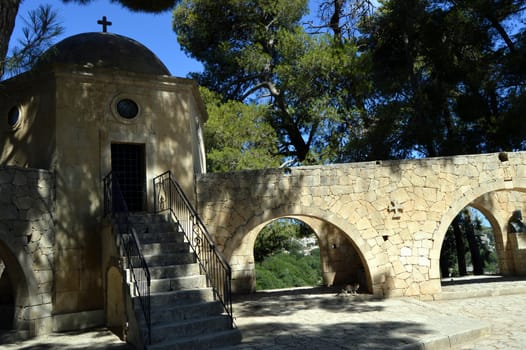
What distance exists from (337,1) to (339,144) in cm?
620

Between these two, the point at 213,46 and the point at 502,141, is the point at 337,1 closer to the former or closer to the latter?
the point at 213,46

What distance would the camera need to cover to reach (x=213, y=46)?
1873 cm

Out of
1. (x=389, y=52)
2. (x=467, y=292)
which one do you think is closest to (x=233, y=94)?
(x=389, y=52)

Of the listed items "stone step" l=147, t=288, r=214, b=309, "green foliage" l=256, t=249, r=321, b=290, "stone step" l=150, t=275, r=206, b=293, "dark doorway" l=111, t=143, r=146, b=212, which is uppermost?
"dark doorway" l=111, t=143, r=146, b=212

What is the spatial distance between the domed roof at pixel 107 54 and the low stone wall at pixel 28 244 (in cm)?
270

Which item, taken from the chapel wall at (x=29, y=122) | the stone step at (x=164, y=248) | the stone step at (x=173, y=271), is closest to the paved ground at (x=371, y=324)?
the stone step at (x=173, y=271)

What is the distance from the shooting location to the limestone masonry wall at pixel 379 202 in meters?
9.78

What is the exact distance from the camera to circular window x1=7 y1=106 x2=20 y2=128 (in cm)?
909

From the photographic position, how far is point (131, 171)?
9242mm

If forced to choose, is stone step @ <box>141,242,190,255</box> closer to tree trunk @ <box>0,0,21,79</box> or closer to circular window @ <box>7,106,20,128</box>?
tree trunk @ <box>0,0,21,79</box>

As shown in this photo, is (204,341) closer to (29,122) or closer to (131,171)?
(131,171)

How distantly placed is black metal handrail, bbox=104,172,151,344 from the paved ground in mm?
890

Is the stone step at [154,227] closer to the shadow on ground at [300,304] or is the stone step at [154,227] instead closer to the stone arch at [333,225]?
the stone arch at [333,225]

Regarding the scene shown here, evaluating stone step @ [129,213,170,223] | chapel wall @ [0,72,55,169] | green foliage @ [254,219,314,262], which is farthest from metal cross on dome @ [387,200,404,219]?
chapel wall @ [0,72,55,169]
